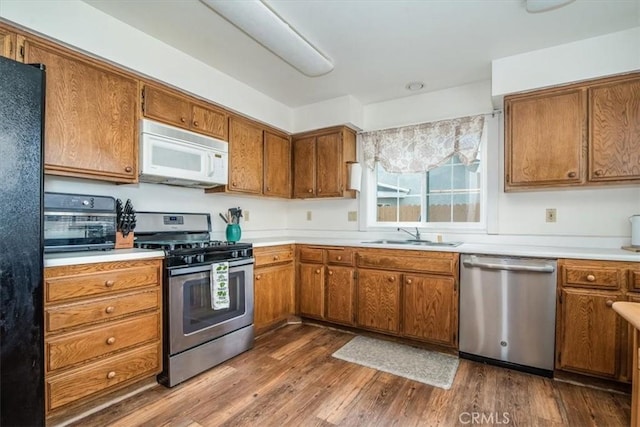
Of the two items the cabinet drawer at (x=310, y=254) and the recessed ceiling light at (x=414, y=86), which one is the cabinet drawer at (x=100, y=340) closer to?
the cabinet drawer at (x=310, y=254)

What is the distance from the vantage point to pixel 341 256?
3047 millimetres

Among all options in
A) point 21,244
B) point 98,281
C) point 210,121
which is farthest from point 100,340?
point 210,121

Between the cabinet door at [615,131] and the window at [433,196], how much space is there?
0.87 meters

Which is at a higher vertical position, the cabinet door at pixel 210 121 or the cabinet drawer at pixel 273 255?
the cabinet door at pixel 210 121

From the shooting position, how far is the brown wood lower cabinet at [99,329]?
1625 mm

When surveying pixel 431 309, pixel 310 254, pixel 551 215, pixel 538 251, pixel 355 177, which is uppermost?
pixel 355 177

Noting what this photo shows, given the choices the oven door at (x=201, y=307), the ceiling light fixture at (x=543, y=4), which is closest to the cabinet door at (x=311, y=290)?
the oven door at (x=201, y=307)

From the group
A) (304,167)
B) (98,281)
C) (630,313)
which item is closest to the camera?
(630,313)

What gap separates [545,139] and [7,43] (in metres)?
3.55

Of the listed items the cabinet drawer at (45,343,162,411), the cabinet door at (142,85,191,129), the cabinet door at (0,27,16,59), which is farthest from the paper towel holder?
the cabinet door at (0,27,16,59)

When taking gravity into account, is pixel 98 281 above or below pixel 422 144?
below

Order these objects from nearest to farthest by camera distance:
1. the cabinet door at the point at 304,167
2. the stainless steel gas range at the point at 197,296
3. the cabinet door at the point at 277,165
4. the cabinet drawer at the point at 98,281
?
the cabinet drawer at the point at 98,281 → the stainless steel gas range at the point at 197,296 → the cabinet door at the point at 277,165 → the cabinet door at the point at 304,167

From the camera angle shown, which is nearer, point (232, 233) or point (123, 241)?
point (123, 241)

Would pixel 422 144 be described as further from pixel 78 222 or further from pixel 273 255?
pixel 78 222
